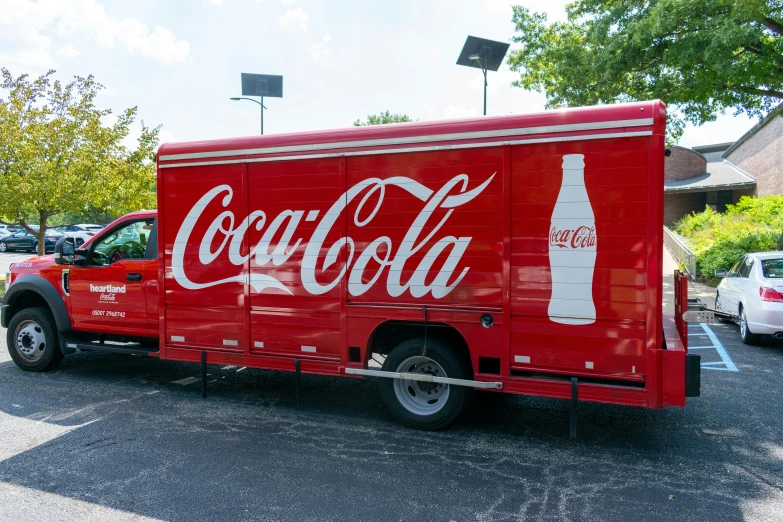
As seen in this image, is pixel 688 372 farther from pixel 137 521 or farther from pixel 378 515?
pixel 137 521

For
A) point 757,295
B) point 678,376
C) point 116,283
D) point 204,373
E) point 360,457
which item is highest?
point 116,283

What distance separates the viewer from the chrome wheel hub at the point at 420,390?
210 inches

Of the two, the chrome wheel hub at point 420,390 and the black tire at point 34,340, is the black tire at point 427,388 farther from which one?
the black tire at point 34,340

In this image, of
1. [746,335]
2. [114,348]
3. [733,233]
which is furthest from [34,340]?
[733,233]

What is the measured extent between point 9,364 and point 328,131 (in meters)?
5.97

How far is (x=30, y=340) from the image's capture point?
746cm

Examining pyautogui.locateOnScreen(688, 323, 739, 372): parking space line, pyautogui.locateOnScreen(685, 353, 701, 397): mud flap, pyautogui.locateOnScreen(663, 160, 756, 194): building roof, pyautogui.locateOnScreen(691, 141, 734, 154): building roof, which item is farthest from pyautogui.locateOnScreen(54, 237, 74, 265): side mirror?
pyautogui.locateOnScreen(691, 141, 734, 154): building roof

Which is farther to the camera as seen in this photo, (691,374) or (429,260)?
(429,260)

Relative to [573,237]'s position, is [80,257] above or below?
below

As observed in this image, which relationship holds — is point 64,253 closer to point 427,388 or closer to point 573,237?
point 427,388

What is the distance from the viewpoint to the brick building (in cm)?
Answer: 2897

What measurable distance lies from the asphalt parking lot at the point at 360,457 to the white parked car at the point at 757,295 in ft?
6.02

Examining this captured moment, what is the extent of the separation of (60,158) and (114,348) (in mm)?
11126

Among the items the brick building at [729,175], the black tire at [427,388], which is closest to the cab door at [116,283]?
the black tire at [427,388]
